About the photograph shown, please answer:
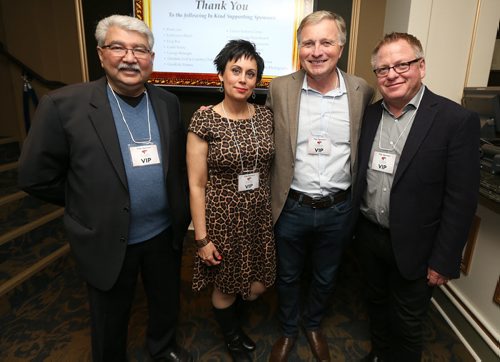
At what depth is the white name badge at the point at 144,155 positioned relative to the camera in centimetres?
138

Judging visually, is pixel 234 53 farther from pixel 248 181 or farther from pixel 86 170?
pixel 86 170

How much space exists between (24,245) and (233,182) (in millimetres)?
2250

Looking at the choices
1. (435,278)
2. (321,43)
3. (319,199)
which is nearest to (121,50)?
(321,43)

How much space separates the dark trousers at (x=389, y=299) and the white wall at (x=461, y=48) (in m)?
0.73

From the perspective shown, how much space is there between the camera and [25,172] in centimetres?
133

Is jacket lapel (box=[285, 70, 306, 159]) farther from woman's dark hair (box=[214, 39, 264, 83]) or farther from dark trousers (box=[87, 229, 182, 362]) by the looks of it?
dark trousers (box=[87, 229, 182, 362])

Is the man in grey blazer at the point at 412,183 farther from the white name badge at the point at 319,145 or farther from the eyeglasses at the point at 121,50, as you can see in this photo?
the eyeglasses at the point at 121,50

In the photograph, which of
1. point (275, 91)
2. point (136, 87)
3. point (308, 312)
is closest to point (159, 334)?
point (308, 312)

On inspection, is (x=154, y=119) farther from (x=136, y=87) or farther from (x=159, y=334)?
(x=159, y=334)

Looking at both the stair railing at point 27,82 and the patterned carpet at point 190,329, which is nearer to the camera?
the patterned carpet at point 190,329

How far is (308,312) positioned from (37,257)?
226 centimetres

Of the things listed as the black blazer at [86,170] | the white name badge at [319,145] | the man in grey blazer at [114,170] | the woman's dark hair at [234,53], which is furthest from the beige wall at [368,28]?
the black blazer at [86,170]

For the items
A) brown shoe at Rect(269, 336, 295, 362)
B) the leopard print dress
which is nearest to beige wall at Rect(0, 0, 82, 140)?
the leopard print dress

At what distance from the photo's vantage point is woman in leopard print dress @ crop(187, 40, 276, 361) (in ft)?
4.83
